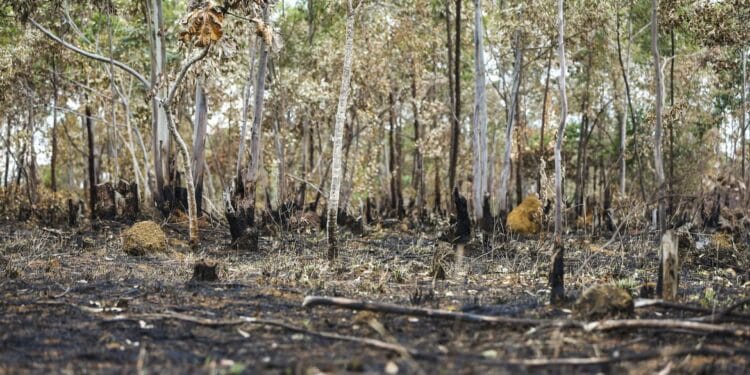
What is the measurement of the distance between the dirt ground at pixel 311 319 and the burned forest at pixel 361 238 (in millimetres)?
26

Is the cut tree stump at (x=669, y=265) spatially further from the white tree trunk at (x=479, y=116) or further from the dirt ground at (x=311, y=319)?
the white tree trunk at (x=479, y=116)

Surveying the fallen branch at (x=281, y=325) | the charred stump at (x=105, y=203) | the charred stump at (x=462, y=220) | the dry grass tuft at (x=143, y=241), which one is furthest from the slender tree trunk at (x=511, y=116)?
the fallen branch at (x=281, y=325)

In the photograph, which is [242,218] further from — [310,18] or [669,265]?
[310,18]

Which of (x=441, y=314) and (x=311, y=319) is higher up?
Answer: (x=441, y=314)

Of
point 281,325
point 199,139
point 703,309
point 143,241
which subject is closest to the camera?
point 281,325

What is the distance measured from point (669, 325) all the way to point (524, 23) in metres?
13.9

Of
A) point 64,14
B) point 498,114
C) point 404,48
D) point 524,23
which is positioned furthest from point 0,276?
point 498,114

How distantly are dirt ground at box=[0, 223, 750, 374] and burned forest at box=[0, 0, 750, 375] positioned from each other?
26 mm

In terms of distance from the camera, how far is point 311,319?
5383mm

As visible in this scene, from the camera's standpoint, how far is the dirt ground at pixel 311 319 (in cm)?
402

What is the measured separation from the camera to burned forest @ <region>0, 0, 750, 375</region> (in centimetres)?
445

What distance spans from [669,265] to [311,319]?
2.86 m

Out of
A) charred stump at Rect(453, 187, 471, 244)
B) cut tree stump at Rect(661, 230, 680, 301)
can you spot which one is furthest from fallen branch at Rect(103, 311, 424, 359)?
charred stump at Rect(453, 187, 471, 244)

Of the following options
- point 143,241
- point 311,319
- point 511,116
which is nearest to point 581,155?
point 511,116
